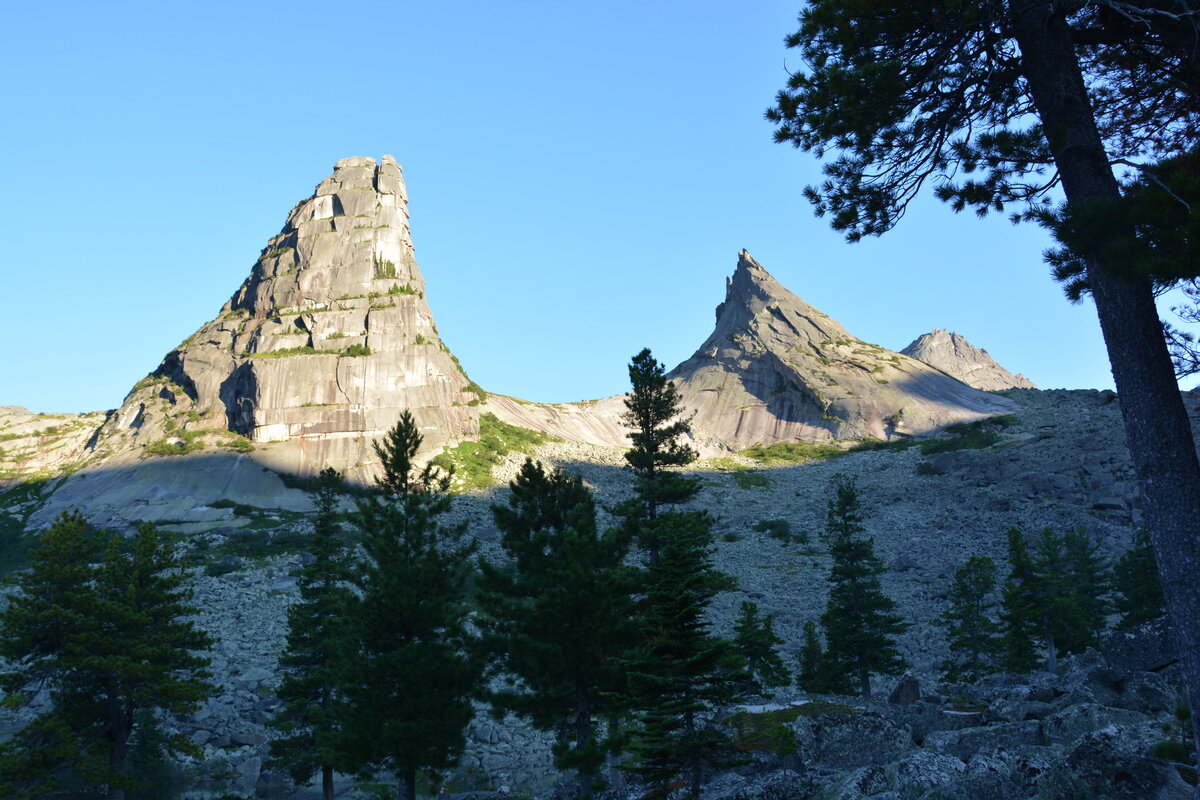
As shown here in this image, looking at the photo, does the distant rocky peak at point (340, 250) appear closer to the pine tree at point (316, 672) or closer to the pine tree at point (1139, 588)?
the pine tree at point (316, 672)

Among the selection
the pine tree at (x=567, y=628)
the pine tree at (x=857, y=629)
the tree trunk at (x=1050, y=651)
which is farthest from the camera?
the tree trunk at (x=1050, y=651)

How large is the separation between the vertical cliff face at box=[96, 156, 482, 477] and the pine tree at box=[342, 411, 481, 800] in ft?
170

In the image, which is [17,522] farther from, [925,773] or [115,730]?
[925,773]

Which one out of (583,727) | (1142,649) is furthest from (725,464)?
(1142,649)

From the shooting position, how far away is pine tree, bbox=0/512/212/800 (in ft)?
70.5

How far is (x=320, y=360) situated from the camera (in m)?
77.8

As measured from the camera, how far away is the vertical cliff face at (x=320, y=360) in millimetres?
74562

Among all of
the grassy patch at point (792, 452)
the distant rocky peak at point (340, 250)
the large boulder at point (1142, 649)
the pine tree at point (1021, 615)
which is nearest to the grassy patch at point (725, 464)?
the grassy patch at point (792, 452)

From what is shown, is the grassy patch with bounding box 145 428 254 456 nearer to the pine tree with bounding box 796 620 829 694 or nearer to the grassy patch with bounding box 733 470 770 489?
the grassy patch with bounding box 733 470 770 489

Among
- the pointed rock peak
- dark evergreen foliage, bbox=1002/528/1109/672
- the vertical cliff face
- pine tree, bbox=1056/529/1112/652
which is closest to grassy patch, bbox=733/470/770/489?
the vertical cliff face

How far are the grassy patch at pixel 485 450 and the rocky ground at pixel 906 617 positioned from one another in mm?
2552

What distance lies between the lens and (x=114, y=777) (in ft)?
68.7

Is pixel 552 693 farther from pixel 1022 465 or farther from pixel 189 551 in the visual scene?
pixel 1022 465

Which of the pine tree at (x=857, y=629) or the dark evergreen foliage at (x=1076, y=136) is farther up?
the dark evergreen foliage at (x=1076, y=136)
